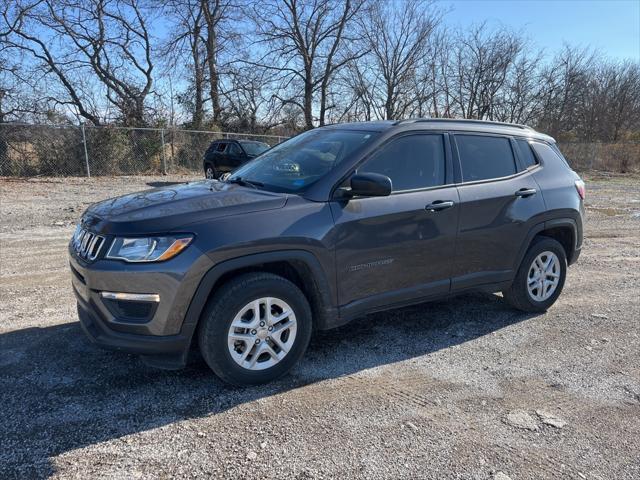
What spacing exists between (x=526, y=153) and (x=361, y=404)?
10.2ft

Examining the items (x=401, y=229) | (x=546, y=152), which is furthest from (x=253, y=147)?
(x=401, y=229)

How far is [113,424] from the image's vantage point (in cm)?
282

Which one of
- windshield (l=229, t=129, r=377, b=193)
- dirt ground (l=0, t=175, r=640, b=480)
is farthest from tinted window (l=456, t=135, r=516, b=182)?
dirt ground (l=0, t=175, r=640, b=480)

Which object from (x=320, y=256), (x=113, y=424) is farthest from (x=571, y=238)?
(x=113, y=424)

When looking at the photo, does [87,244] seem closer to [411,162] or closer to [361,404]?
[361,404]

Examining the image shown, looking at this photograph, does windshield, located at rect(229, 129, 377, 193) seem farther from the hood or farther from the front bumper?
the front bumper

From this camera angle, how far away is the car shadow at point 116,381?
8.87 ft

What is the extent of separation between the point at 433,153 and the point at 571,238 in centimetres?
207

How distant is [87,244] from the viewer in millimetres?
3131

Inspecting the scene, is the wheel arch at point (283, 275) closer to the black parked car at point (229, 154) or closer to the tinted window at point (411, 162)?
the tinted window at point (411, 162)

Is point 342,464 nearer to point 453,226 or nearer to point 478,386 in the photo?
point 478,386

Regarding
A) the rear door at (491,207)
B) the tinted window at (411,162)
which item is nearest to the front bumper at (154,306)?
the tinted window at (411,162)

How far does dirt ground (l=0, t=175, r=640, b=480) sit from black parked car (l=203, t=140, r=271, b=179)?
1163 cm

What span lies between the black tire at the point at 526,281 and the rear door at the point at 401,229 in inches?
39.5
